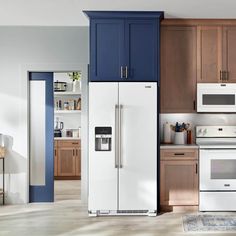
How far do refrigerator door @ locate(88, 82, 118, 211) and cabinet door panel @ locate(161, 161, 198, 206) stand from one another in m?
0.65

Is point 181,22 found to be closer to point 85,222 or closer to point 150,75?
point 150,75

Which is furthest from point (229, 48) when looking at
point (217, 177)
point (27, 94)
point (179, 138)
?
point (27, 94)

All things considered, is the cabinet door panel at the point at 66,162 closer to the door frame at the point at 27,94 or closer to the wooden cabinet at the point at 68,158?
the wooden cabinet at the point at 68,158

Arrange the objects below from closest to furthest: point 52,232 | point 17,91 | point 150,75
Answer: point 52,232 → point 150,75 → point 17,91

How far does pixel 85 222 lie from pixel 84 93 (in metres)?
1.81

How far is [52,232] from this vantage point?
387 centimetres

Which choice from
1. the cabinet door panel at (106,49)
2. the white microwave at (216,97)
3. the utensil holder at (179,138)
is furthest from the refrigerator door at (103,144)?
the white microwave at (216,97)

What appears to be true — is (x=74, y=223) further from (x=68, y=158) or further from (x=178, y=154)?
(x=68, y=158)

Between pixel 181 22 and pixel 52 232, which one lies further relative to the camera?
pixel 181 22

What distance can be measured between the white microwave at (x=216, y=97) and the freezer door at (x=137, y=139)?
0.73 metres

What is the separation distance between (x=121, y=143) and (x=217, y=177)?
4.23 ft

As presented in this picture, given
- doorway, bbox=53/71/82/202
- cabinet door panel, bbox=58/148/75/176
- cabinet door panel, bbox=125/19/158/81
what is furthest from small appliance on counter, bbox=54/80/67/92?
cabinet door panel, bbox=125/19/158/81

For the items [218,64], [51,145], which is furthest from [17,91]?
[218,64]

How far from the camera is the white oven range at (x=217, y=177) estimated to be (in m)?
4.59
